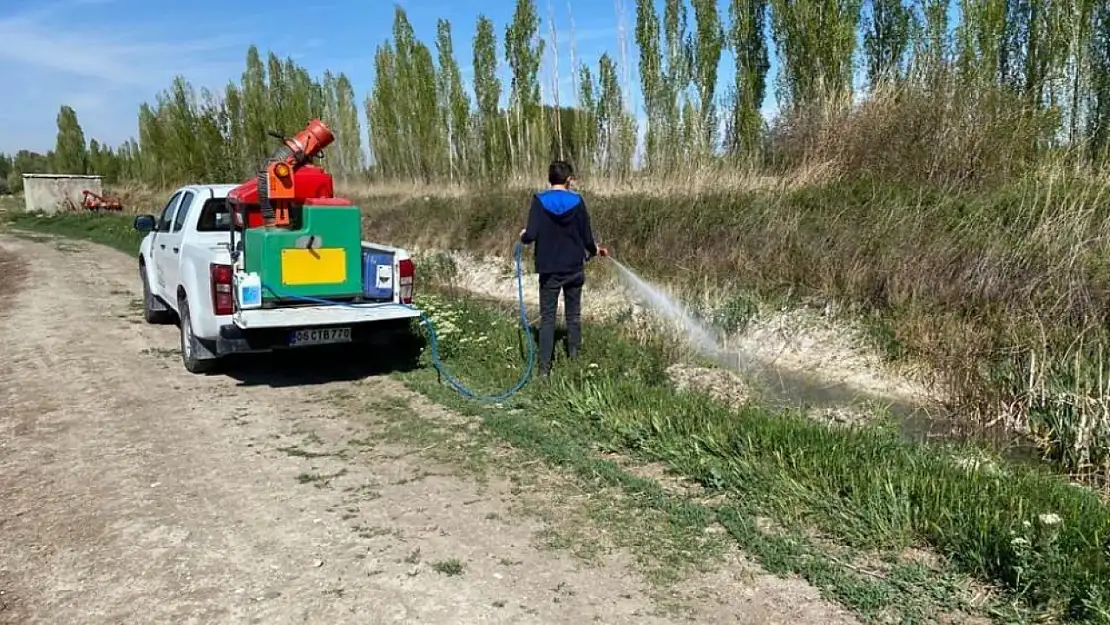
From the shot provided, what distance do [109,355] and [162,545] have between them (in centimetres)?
558

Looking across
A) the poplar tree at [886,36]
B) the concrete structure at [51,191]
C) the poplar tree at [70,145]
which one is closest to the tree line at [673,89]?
the poplar tree at [886,36]

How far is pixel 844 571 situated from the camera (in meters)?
3.87

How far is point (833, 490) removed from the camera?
462 centimetres

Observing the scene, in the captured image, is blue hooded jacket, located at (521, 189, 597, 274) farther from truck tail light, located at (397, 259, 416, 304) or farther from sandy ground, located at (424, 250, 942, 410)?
sandy ground, located at (424, 250, 942, 410)

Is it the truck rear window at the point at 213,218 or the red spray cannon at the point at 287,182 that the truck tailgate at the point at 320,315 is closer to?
the red spray cannon at the point at 287,182

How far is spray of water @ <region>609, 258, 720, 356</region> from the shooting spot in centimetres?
929

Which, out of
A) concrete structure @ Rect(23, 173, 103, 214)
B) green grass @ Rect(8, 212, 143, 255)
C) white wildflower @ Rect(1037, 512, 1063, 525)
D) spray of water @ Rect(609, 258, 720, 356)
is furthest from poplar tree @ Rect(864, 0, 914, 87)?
concrete structure @ Rect(23, 173, 103, 214)

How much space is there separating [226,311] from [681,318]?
4.94m

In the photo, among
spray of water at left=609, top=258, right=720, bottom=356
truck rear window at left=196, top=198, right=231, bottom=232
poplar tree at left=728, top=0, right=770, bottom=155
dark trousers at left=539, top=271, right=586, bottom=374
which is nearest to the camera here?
dark trousers at left=539, top=271, right=586, bottom=374

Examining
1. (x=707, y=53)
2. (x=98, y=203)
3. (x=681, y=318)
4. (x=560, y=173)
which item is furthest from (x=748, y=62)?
(x=98, y=203)

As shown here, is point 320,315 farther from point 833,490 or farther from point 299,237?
point 833,490

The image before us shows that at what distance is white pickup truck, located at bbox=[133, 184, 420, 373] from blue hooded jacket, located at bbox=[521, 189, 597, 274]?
1324mm

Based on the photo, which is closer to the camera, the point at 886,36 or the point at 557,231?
the point at 557,231

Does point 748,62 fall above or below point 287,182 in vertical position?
above
